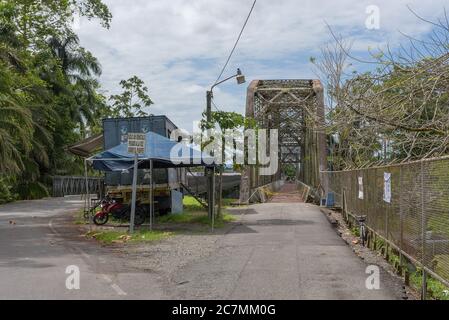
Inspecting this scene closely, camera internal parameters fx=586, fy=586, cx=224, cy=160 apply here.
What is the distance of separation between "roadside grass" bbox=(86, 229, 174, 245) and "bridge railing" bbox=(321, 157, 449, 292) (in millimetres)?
5267

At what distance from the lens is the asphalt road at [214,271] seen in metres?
7.79

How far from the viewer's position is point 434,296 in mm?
7547

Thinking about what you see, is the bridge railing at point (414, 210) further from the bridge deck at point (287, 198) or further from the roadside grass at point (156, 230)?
the bridge deck at point (287, 198)

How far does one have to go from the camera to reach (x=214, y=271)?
378 inches

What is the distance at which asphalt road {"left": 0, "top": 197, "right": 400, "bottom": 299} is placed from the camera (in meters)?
7.79

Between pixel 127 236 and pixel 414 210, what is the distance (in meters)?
8.10

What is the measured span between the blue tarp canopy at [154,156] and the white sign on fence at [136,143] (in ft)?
3.12

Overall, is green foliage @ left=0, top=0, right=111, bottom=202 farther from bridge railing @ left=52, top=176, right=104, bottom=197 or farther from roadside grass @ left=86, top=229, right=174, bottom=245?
roadside grass @ left=86, top=229, right=174, bottom=245

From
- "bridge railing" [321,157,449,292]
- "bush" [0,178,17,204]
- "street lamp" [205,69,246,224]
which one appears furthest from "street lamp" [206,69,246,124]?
"bush" [0,178,17,204]

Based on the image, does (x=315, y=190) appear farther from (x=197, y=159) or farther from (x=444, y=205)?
(x=444, y=205)

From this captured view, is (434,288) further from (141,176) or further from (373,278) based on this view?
(141,176)

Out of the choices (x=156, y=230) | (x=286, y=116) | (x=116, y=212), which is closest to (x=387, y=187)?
→ (x=156, y=230)

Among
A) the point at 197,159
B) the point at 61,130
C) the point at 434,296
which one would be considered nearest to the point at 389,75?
the point at 434,296

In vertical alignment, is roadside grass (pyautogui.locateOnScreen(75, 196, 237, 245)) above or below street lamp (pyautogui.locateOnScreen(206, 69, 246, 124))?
below
